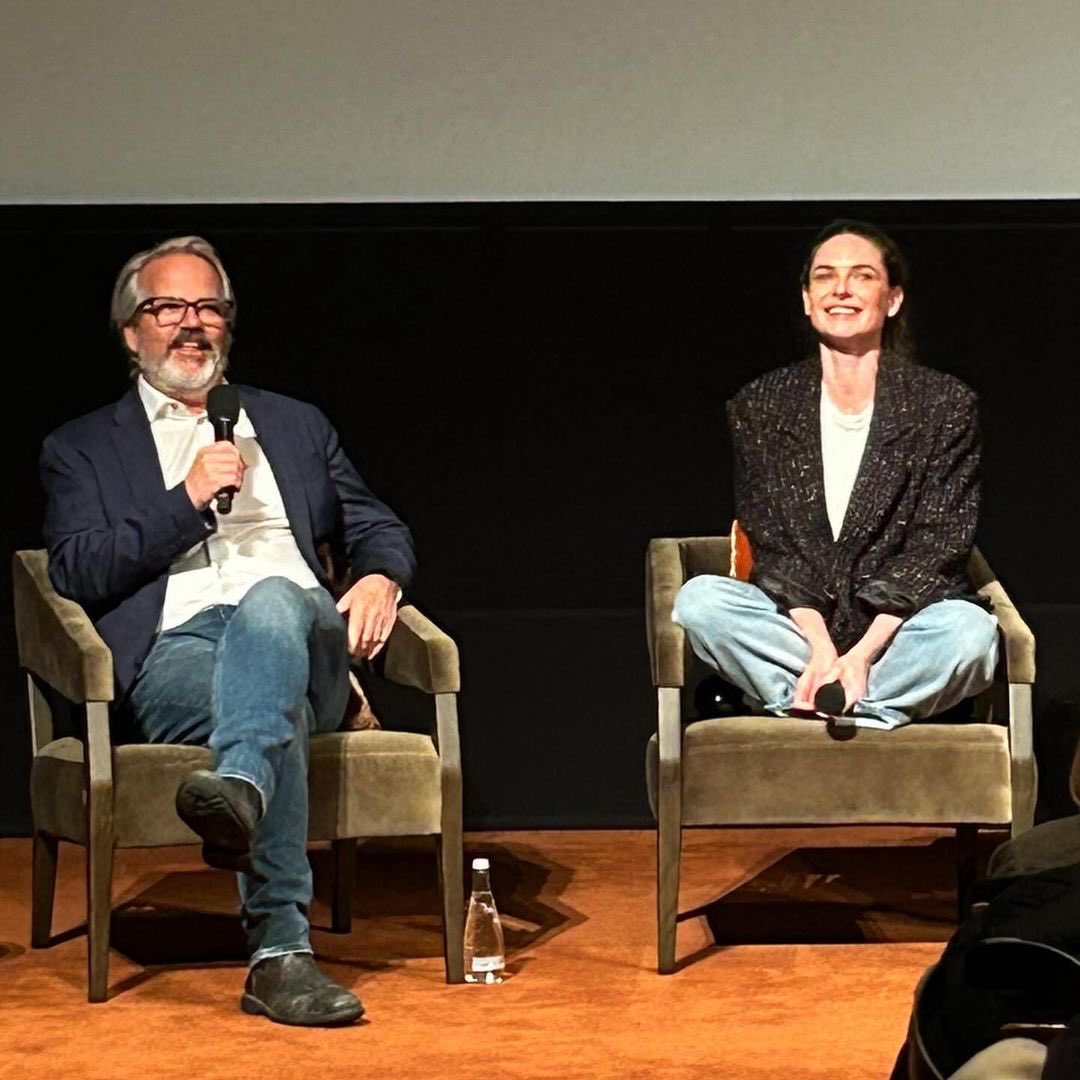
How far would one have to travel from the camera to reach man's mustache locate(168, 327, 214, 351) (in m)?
4.18

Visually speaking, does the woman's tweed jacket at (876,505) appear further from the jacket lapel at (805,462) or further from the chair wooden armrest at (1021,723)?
the chair wooden armrest at (1021,723)

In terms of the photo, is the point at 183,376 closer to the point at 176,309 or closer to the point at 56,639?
the point at 176,309

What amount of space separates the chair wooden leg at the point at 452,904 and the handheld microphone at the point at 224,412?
0.71 meters

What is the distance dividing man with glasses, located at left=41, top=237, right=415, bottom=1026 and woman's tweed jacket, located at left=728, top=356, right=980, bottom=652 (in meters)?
0.71

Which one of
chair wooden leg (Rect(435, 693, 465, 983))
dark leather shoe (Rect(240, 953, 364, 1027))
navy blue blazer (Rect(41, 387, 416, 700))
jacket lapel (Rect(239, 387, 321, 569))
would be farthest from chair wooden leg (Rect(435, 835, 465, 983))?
jacket lapel (Rect(239, 387, 321, 569))

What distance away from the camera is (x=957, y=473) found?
423 cm

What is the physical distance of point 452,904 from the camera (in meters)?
3.86

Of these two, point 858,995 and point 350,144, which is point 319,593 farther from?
point 350,144

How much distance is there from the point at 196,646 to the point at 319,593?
0.25 metres

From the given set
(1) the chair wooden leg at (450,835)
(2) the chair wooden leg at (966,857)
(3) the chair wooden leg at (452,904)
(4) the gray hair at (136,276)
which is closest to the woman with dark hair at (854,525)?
(2) the chair wooden leg at (966,857)

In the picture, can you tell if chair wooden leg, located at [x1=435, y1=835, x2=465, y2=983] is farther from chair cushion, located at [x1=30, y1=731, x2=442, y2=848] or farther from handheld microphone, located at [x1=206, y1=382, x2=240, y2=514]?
handheld microphone, located at [x1=206, y1=382, x2=240, y2=514]

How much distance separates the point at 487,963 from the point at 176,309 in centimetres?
136

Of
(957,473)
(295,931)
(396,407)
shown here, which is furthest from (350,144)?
(295,931)

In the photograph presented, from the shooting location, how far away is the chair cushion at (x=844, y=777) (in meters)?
3.92
